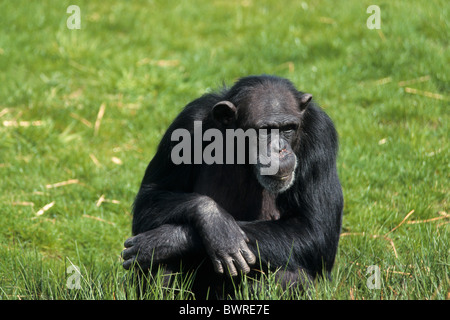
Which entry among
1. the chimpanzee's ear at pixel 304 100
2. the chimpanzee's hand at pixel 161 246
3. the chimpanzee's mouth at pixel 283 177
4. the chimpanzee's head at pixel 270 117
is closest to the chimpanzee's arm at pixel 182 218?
the chimpanzee's hand at pixel 161 246

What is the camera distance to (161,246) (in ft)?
17.0

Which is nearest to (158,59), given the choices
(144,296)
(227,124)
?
(227,124)

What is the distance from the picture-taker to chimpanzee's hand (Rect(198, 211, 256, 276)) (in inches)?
197

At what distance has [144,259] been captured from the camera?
17.1 feet

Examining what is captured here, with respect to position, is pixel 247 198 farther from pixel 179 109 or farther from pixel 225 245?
pixel 179 109

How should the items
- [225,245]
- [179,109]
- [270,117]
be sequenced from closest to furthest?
[225,245]
[270,117]
[179,109]

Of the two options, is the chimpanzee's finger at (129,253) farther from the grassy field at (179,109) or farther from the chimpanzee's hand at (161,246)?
Answer: the grassy field at (179,109)

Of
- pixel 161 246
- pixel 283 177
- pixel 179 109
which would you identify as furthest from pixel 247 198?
pixel 179 109

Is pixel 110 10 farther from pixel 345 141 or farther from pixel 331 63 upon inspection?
pixel 345 141

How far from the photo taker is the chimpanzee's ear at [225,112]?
558 centimetres

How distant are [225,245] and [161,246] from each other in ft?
1.72

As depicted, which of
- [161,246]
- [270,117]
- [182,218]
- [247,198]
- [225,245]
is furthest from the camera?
[247,198]

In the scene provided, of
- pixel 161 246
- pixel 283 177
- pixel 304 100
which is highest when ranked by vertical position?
pixel 304 100

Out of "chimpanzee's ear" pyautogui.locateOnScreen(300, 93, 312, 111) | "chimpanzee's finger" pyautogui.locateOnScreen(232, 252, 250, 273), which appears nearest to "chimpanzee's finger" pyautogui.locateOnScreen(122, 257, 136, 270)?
"chimpanzee's finger" pyautogui.locateOnScreen(232, 252, 250, 273)
